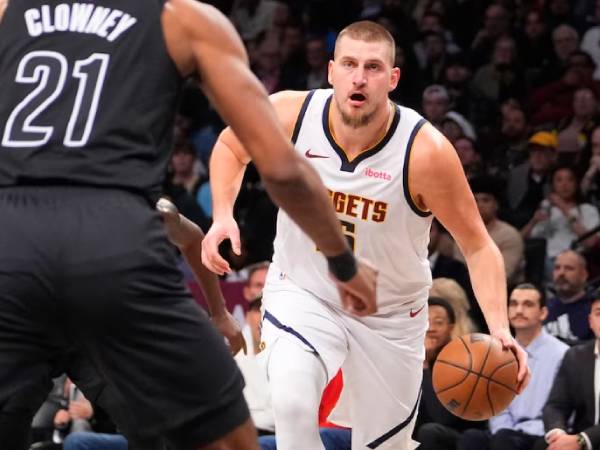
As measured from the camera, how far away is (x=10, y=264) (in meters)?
3.37

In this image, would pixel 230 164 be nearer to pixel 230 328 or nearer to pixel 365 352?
pixel 365 352

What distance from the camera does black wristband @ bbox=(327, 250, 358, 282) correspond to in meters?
3.62

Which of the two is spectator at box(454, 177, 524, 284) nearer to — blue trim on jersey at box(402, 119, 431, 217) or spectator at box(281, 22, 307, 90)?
spectator at box(281, 22, 307, 90)

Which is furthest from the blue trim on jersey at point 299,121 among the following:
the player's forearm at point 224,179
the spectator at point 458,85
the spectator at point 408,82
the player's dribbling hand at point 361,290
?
the spectator at point 408,82

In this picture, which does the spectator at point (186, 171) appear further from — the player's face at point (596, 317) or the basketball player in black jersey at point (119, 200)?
the basketball player in black jersey at point (119, 200)

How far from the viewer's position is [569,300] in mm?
9547

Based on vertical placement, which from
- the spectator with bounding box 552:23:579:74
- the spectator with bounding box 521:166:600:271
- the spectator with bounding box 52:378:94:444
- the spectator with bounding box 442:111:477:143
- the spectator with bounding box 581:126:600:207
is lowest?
the spectator with bounding box 52:378:94:444

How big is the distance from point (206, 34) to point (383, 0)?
12.1 m

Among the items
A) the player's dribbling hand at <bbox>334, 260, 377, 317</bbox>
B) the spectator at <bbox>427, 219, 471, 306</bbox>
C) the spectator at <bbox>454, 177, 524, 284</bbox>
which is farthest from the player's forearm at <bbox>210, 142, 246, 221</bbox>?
the spectator at <bbox>454, 177, 524, 284</bbox>

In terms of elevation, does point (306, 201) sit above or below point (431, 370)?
above

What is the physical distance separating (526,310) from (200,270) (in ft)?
13.9

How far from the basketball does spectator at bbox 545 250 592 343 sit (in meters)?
3.73

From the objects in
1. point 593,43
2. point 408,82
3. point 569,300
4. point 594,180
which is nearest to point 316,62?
point 408,82

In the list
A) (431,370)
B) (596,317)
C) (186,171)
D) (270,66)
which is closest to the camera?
(596,317)
